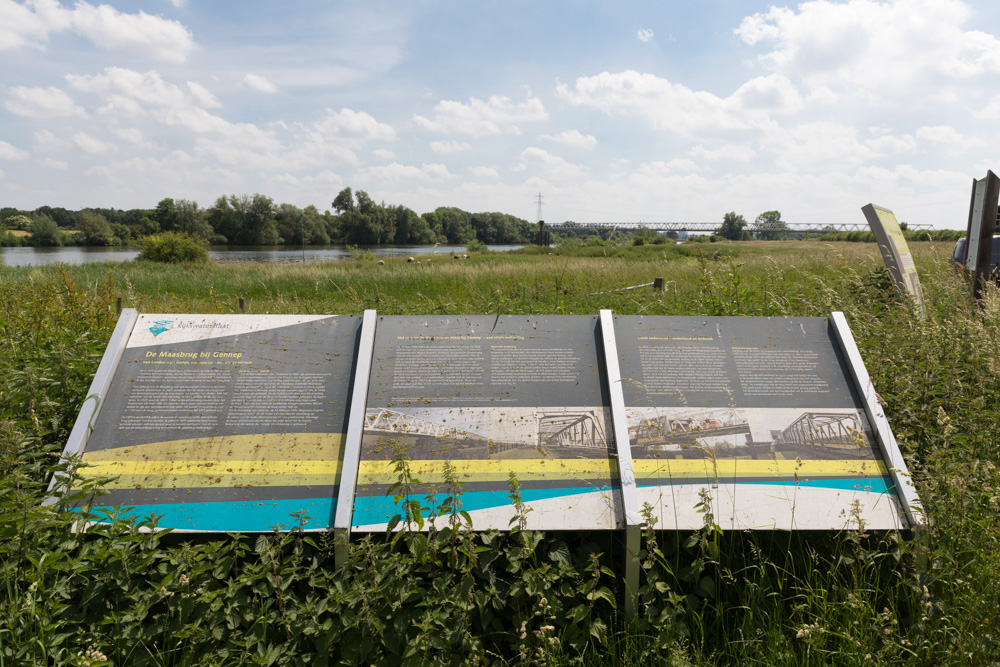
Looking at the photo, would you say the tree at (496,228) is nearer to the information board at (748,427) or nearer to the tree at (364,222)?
the tree at (364,222)

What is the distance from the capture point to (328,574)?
2.40 meters

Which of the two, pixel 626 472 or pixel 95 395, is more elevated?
pixel 95 395

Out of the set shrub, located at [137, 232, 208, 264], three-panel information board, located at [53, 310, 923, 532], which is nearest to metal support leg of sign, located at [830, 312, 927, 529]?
three-panel information board, located at [53, 310, 923, 532]

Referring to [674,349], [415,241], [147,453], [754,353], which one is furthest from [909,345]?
[415,241]

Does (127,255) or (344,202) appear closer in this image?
(127,255)

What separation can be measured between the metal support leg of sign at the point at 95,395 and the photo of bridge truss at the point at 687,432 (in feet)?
9.40

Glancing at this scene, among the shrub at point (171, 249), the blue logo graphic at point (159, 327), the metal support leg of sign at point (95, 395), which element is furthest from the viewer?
the shrub at point (171, 249)

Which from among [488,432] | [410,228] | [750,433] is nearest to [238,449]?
[488,432]

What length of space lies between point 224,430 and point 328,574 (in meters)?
1.14

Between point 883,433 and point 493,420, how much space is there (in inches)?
86.9

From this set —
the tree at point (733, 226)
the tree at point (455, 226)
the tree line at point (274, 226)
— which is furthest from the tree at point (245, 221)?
the tree at point (733, 226)

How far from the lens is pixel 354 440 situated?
2.92m

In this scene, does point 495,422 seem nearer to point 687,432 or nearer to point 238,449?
point 687,432

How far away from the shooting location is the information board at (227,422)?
2.75 metres
